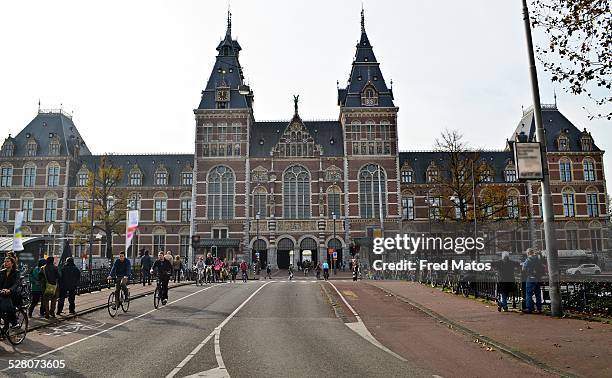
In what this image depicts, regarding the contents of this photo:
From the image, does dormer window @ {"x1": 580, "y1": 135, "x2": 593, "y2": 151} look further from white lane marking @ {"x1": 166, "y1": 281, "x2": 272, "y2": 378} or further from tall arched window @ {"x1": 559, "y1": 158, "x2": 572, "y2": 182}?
white lane marking @ {"x1": 166, "y1": 281, "x2": 272, "y2": 378}

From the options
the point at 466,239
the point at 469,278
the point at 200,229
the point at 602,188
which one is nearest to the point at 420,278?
the point at 466,239

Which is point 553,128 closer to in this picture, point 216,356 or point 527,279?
point 527,279

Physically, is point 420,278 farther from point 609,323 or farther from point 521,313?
point 609,323

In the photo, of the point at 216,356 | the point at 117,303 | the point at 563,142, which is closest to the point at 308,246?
the point at 563,142

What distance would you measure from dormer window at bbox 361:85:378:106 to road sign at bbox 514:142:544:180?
45.5 meters

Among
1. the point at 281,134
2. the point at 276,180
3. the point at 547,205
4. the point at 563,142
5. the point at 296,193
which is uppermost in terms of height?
the point at 281,134

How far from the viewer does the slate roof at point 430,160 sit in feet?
214

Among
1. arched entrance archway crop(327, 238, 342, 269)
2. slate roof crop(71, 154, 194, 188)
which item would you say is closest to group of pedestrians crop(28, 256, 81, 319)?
arched entrance archway crop(327, 238, 342, 269)

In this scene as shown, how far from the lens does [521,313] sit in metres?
15.6

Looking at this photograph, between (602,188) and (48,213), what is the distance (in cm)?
6825

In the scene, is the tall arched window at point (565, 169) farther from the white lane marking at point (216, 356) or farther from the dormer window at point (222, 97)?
the white lane marking at point (216, 356)

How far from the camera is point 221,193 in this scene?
5891 centimetres

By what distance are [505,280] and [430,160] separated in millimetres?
52061

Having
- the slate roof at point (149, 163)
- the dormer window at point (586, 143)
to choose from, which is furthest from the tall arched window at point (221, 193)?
the dormer window at point (586, 143)
